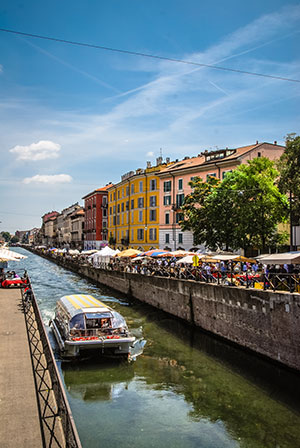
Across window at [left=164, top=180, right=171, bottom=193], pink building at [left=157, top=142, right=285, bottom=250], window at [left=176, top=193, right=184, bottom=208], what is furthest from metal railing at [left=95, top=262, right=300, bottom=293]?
window at [left=164, top=180, right=171, bottom=193]

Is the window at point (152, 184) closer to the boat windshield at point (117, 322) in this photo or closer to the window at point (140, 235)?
the window at point (140, 235)

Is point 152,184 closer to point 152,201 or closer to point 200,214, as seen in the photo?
point 152,201

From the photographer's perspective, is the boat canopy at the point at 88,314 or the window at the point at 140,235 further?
the window at the point at 140,235

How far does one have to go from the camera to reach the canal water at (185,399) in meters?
10.9

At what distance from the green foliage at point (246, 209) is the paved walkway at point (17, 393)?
21.0 meters

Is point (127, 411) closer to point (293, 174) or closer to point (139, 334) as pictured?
point (139, 334)

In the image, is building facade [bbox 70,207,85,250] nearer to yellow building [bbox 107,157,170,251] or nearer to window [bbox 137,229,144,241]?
yellow building [bbox 107,157,170,251]

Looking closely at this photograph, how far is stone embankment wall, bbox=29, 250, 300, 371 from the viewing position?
50.3ft

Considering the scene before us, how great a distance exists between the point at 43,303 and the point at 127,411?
2073 cm

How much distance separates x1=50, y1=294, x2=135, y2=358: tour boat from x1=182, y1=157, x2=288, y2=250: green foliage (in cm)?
1766

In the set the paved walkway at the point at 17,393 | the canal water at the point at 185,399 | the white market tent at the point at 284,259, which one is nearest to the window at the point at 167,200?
the white market tent at the point at 284,259

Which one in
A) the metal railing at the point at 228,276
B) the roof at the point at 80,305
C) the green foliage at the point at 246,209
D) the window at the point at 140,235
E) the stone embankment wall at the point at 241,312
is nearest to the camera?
the stone embankment wall at the point at 241,312

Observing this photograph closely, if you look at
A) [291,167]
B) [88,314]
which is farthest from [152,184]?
[88,314]

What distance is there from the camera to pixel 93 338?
648 inches
